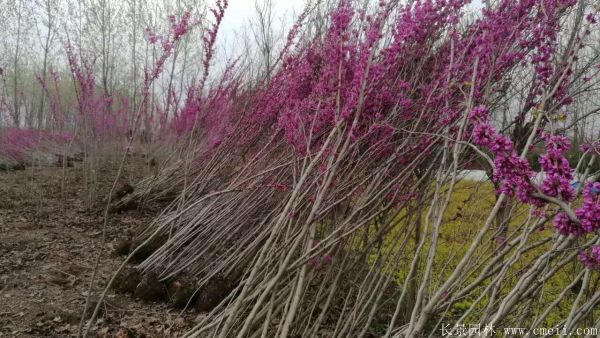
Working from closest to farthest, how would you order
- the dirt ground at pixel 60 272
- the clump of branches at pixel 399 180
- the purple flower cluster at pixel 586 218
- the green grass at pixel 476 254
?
the purple flower cluster at pixel 586 218 < the clump of branches at pixel 399 180 < the green grass at pixel 476 254 < the dirt ground at pixel 60 272

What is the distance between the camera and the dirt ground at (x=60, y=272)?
2670mm

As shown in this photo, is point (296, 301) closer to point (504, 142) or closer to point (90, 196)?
point (504, 142)

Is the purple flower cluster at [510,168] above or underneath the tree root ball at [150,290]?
above

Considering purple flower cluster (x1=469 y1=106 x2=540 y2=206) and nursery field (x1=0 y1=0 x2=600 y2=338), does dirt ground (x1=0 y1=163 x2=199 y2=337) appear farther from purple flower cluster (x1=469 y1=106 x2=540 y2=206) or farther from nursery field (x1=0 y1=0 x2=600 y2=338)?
purple flower cluster (x1=469 y1=106 x2=540 y2=206)

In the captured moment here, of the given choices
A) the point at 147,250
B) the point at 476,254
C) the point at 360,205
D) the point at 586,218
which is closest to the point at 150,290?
the point at 147,250

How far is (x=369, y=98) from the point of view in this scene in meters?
2.38

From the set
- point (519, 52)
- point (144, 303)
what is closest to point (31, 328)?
point (144, 303)

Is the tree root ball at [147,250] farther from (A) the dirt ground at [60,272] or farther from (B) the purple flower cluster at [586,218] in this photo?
(B) the purple flower cluster at [586,218]

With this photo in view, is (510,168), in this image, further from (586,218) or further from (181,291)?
(181,291)

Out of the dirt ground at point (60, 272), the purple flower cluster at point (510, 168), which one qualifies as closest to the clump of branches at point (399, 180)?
the purple flower cluster at point (510, 168)

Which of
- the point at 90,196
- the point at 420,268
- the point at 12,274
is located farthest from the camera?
the point at 90,196

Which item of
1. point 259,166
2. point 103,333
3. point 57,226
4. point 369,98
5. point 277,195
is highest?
point 369,98

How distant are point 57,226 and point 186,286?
2.39 metres

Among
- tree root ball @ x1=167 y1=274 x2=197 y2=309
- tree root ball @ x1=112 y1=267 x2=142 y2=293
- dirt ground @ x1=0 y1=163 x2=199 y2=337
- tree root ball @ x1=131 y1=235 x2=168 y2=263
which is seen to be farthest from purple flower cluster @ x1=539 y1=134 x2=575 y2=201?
tree root ball @ x1=131 y1=235 x2=168 y2=263
